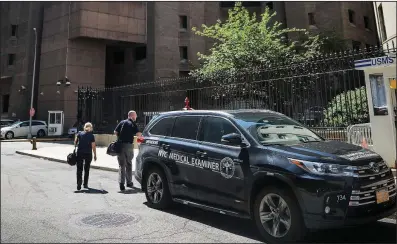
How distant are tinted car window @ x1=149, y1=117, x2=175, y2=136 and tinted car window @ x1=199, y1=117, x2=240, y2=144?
92 cm

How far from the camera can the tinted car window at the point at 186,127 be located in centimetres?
591

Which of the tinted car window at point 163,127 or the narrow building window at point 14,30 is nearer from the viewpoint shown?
the tinted car window at point 163,127

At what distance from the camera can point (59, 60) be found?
34125 millimetres

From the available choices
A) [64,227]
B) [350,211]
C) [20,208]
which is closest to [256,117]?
[350,211]

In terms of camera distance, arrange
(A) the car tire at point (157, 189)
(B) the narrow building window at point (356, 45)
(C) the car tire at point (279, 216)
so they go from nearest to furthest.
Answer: (C) the car tire at point (279, 216)
(A) the car tire at point (157, 189)
(B) the narrow building window at point (356, 45)

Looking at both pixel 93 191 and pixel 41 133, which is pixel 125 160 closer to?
pixel 93 191

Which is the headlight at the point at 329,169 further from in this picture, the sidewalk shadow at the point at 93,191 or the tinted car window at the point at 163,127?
the sidewalk shadow at the point at 93,191

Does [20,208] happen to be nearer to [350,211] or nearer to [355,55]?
[350,211]

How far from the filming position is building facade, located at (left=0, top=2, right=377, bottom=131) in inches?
1321

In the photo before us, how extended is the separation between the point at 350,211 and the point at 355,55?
245 inches

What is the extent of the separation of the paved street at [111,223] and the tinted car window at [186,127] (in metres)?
1.37

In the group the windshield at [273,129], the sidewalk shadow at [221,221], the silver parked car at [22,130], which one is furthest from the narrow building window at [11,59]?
the windshield at [273,129]

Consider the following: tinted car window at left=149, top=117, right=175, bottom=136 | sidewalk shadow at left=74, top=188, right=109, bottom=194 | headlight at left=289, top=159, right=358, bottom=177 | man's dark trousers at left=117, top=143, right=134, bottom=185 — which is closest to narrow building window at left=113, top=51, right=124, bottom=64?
man's dark trousers at left=117, top=143, right=134, bottom=185

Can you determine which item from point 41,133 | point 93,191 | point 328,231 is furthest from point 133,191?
point 41,133
